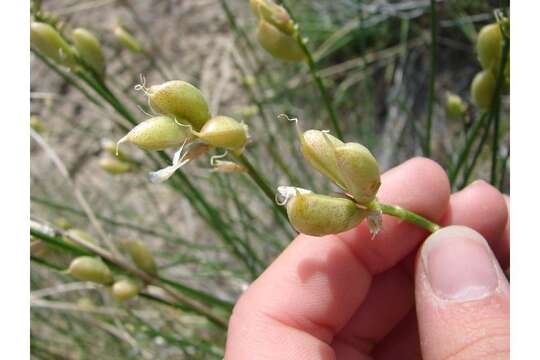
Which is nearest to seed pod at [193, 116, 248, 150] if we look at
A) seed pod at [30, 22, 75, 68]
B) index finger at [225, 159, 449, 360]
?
Result: index finger at [225, 159, 449, 360]

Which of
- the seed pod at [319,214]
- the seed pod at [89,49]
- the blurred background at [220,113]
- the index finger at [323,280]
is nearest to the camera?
the seed pod at [319,214]

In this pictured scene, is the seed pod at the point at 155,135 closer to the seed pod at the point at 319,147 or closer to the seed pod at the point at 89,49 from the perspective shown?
the seed pod at the point at 319,147

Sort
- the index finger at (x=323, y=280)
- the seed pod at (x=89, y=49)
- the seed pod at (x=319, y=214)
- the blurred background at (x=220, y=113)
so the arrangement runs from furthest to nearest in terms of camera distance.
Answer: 1. the blurred background at (x=220, y=113)
2. the seed pod at (x=89, y=49)
3. the index finger at (x=323, y=280)
4. the seed pod at (x=319, y=214)

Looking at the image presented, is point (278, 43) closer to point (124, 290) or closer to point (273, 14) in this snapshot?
point (273, 14)

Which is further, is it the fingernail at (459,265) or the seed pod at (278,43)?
the seed pod at (278,43)

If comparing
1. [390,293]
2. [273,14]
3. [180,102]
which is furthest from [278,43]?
[390,293]

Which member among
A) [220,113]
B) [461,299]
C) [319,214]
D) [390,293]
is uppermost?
[319,214]

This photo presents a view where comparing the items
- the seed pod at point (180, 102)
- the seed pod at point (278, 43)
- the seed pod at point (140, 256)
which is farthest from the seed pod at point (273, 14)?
the seed pod at point (140, 256)
